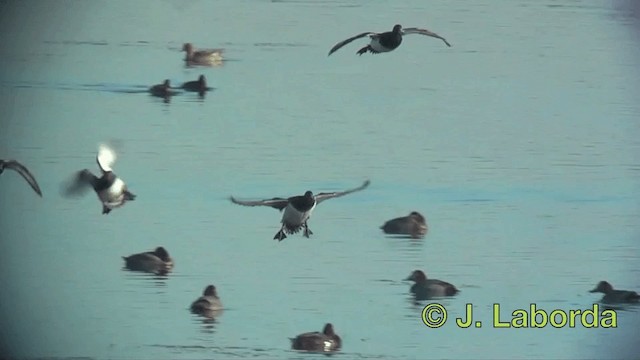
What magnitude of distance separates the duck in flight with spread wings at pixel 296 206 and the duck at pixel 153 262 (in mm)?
208

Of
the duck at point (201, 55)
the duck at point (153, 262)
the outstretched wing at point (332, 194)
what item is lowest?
the duck at point (153, 262)

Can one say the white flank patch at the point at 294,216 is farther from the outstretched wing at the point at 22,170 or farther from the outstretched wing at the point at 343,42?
the outstretched wing at the point at 22,170

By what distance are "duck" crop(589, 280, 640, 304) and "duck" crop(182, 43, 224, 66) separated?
1.05 metres

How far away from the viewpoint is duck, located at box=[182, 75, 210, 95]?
3053mm

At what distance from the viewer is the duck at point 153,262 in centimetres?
304

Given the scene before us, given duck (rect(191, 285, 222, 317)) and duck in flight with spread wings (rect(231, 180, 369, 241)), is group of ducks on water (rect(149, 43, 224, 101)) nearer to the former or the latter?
duck in flight with spread wings (rect(231, 180, 369, 241))

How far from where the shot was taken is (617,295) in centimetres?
303

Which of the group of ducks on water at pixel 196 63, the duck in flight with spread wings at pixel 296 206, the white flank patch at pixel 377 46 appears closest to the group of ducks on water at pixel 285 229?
the duck in flight with spread wings at pixel 296 206

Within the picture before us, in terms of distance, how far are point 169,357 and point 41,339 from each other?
1.00ft

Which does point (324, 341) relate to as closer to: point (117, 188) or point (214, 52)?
point (117, 188)

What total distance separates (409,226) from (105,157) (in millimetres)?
732

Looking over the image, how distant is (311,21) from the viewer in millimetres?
3062

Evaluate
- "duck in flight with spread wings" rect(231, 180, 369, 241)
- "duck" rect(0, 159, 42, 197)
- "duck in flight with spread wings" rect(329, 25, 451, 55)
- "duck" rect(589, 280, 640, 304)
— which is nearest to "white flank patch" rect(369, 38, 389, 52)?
"duck in flight with spread wings" rect(329, 25, 451, 55)

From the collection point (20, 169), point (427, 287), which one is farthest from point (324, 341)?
point (20, 169)
